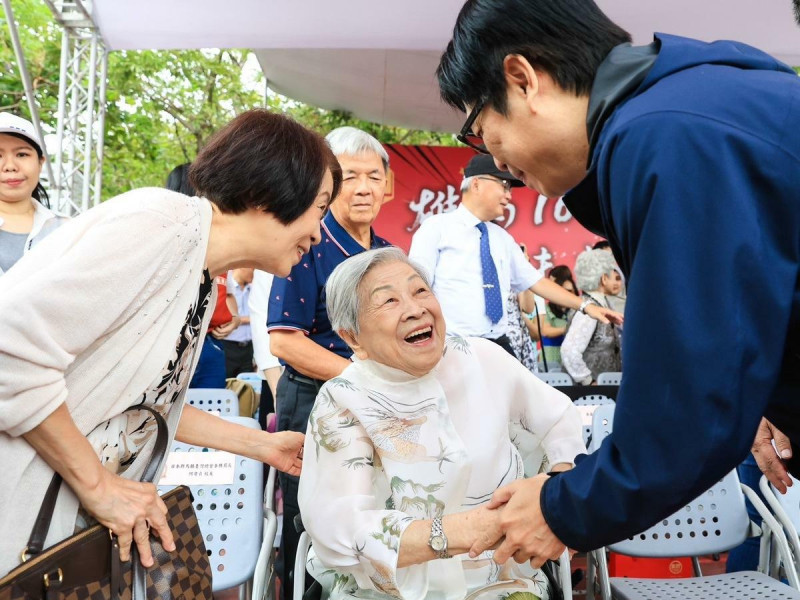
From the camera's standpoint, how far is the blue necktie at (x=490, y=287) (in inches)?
174

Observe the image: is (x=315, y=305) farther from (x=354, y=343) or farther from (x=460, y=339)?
(x=460, y=339)

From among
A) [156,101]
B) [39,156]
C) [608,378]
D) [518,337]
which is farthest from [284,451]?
[156,101]

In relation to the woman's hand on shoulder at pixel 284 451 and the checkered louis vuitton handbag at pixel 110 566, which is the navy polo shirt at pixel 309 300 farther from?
the checkered louis vuitton handbag at pixel 110 566

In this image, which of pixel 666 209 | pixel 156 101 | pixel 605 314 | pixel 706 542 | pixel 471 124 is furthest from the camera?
pixel 156 101

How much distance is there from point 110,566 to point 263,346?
2683 millimetres

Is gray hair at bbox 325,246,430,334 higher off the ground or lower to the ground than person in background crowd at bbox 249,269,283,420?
higher

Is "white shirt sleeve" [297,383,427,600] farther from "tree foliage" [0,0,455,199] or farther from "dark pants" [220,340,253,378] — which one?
"tree foliage" [0,0,455,199]

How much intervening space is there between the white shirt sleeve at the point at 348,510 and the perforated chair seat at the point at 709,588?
1.06 m

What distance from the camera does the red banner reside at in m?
11.1

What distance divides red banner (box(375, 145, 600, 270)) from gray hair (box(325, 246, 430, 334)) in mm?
8638

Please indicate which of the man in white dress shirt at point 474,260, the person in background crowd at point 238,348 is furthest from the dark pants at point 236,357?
the man in white dress shirt at point 474,260

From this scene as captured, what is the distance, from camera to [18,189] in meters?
3.54

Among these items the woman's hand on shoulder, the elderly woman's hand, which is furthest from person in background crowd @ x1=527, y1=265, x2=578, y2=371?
the elderly woman's hand

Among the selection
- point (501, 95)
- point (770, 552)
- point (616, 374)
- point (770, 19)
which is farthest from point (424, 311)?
point (770, 19)
